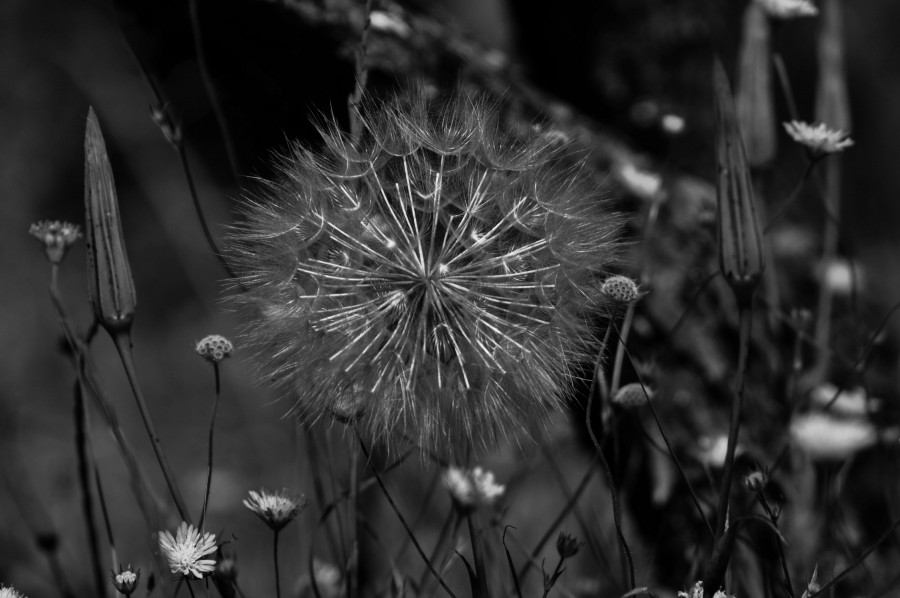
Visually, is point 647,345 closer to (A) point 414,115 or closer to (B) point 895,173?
(A) point 414,115

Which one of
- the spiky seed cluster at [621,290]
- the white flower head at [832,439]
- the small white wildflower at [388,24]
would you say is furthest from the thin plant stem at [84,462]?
the white flower head at [832,439]

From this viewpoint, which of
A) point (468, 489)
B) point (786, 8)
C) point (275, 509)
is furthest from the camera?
point (786, 8)

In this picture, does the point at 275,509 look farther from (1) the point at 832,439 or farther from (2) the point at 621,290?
(1) the point at 832,439

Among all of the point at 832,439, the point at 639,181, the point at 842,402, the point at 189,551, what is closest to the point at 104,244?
the point at 189,551

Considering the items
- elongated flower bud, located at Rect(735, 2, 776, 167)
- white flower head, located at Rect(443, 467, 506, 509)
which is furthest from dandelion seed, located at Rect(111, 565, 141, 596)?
elongated flower bud, located at Rect(735, 2, 776, 167)

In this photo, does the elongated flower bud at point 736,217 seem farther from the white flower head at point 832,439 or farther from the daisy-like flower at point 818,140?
the daisy-like flower at point 818,140

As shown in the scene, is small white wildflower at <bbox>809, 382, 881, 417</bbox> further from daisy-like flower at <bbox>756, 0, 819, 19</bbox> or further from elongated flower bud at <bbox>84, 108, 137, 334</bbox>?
elongated flower bud at <bbox>84, 108, 137, 334</bbox>
